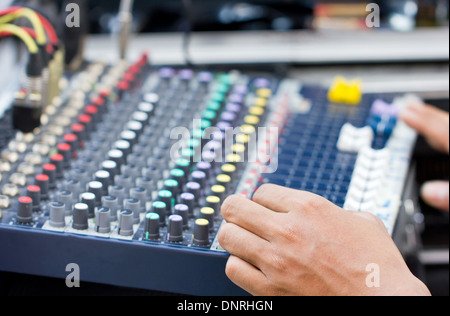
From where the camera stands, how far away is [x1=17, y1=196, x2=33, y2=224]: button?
3.64 ft

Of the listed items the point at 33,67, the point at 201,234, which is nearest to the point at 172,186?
the point at 201,234

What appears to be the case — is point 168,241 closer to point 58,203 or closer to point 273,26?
point 58,203

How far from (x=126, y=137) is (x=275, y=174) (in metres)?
0.30

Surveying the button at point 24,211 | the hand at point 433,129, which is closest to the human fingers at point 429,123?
the hand at point 433,129

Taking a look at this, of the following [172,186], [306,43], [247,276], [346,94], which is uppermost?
[306,43]

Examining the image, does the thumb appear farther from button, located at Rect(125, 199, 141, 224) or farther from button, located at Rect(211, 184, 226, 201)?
button, located at Rect(125, 199, 141, 224)

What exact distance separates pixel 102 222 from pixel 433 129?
32.5 inches

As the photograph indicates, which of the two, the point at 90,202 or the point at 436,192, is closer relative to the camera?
the point at 90,202

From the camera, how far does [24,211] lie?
3.64ft

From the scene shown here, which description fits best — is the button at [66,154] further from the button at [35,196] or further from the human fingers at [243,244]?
the human fingers at [243,244]

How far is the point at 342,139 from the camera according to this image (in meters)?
1.45

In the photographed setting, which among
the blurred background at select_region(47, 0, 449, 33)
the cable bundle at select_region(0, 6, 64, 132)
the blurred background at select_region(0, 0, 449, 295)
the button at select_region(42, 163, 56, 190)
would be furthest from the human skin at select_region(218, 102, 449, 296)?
the blurred background at select_region(47, 0, 449, 33)

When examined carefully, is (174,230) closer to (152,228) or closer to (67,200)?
(152,228)

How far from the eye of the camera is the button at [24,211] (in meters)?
1.11
